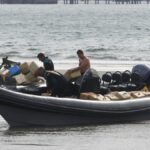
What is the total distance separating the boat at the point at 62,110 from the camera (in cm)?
1619

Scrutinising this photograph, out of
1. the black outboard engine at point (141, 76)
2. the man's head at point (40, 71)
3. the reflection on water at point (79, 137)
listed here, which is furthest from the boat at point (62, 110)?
the man's head at point (40, 71)

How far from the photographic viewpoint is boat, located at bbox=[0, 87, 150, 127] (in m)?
16.2

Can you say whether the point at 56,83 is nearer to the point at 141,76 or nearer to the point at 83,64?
the point at 83,64

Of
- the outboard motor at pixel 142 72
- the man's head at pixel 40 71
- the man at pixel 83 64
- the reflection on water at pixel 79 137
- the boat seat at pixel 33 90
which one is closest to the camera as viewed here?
the reflection on water at pixel 79 137

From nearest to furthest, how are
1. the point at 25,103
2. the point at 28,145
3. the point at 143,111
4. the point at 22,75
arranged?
the point at 28,145, the point at 25,103, the point at 143,111, the point at 22,75

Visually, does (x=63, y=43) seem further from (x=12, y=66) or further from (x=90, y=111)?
(x=90, y=111)

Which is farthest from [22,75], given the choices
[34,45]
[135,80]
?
[34,45]

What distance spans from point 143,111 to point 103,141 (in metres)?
2.12

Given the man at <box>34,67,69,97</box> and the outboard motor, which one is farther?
the outboard motor

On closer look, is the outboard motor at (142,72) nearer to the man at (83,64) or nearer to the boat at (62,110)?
the man at (83,64)

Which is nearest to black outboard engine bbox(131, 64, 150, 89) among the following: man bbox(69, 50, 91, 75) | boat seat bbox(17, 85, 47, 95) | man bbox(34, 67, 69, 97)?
man bbox(69, 50, 91, 75)

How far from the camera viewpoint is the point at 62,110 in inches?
648

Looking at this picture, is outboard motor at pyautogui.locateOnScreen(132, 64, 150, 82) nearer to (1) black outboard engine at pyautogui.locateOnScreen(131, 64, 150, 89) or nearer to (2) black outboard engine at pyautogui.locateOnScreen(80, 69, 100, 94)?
(1) black outboard engine at pyautogui.locateOnScreen(131, 64, 150, 89)

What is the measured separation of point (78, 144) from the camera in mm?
15117
